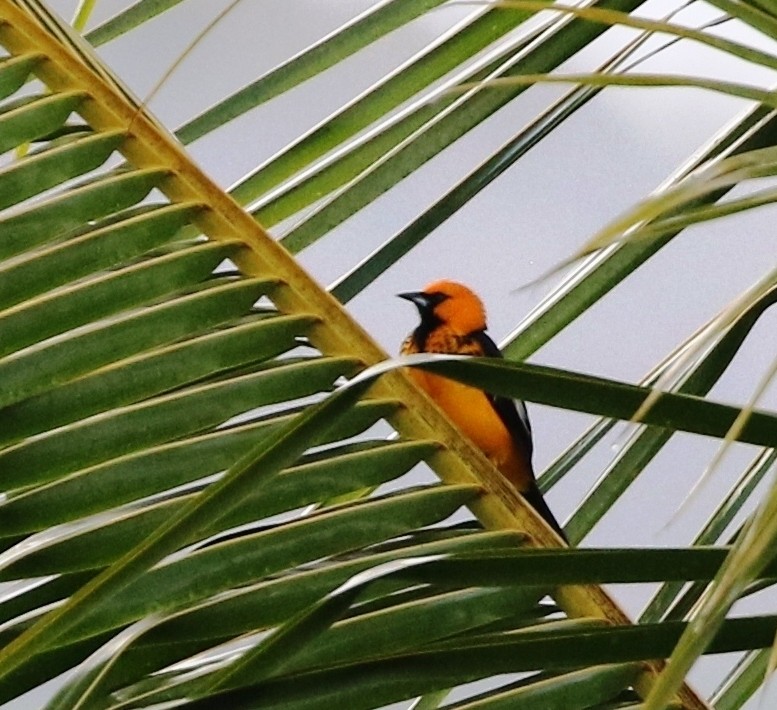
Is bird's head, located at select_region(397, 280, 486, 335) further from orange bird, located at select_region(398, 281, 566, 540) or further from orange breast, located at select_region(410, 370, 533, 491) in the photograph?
orange breast, located at select_region(410, 370, 533, 491)

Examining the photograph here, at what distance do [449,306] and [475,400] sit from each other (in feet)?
A: 0.69

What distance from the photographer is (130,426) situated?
0.44 m

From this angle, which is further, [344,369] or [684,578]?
[344,369]

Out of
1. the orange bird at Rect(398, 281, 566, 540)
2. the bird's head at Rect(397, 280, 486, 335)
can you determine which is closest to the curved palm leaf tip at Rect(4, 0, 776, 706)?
the orange bird at Rect(398, 281, 566, 540)

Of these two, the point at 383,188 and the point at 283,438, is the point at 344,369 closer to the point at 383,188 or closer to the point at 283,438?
the point at 383,188

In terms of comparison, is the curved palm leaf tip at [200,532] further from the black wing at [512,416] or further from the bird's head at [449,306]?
the bird's head at [449,306]

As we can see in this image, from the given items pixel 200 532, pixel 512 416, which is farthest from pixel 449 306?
pixel 200 532

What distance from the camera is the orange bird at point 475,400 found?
128cm

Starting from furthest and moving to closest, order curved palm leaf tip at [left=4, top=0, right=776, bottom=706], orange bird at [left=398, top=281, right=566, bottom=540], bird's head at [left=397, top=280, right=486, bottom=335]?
bird's head at [left=397, top=280, right=486, bottom=335]
orange bird at [left=398, top=281, right=566, bottom=540]
curved palm leaf tip at [left=4, top=0, right=776, bottom=706]

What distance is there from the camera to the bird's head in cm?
145

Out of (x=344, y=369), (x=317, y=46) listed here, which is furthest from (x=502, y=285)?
(x=344, y=369)

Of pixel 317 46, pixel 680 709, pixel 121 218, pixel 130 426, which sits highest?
pixel 317 46

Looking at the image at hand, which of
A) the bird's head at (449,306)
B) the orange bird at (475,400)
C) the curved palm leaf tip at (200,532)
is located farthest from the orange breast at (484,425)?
the curved palm leaf tip at (200,532)

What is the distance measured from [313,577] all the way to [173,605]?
5 cm
